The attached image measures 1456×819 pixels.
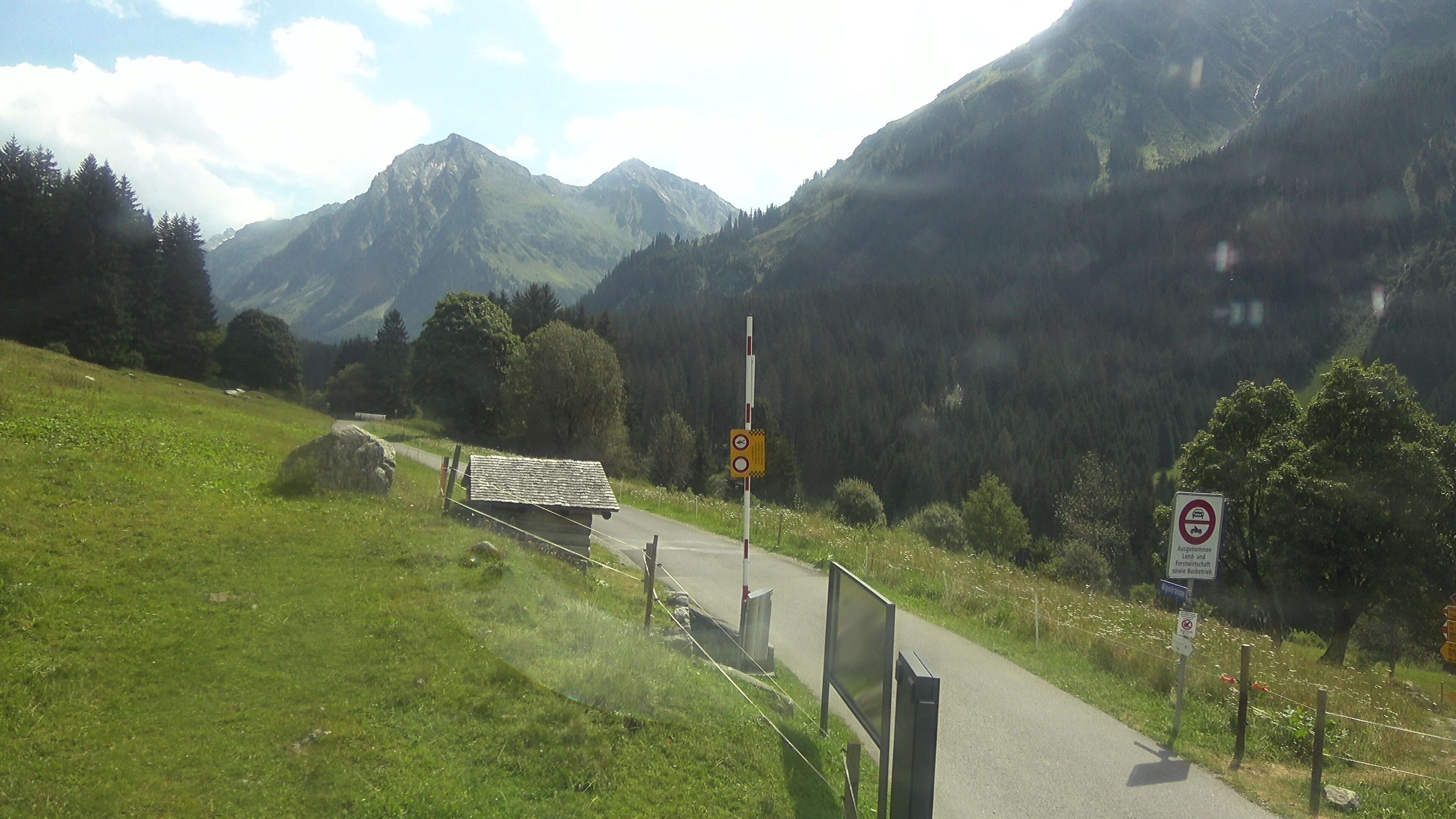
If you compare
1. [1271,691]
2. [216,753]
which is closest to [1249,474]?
[1271,691]

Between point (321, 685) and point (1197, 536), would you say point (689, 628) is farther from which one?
point (1197, 536)

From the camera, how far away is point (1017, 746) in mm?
9250

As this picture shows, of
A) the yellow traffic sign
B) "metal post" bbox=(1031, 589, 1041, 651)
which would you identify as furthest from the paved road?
the yellow traffic sign

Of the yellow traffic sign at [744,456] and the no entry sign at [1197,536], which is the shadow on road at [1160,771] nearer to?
the no entry sign at [1197,536]

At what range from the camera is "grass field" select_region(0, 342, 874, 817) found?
18.6 ft

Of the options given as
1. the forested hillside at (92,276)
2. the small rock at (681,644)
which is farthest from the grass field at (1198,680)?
the forested hillside at (92,276)

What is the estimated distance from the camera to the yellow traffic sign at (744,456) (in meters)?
11.5

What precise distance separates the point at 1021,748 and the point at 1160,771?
160cm

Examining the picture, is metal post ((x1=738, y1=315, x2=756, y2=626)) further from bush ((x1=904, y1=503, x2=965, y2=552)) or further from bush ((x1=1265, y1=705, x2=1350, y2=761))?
bush ((x1=904, y1=503, x2=965, y2=552))

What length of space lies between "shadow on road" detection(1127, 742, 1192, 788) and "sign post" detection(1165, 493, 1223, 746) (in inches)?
47.0

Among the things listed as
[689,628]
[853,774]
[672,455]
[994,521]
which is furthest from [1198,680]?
[994,521]

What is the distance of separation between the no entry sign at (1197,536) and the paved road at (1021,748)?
2.41m

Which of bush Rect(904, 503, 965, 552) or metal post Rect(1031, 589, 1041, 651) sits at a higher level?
metal post Rect(1031, 589, 1041, 651)

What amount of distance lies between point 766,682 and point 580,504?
7.25 m
